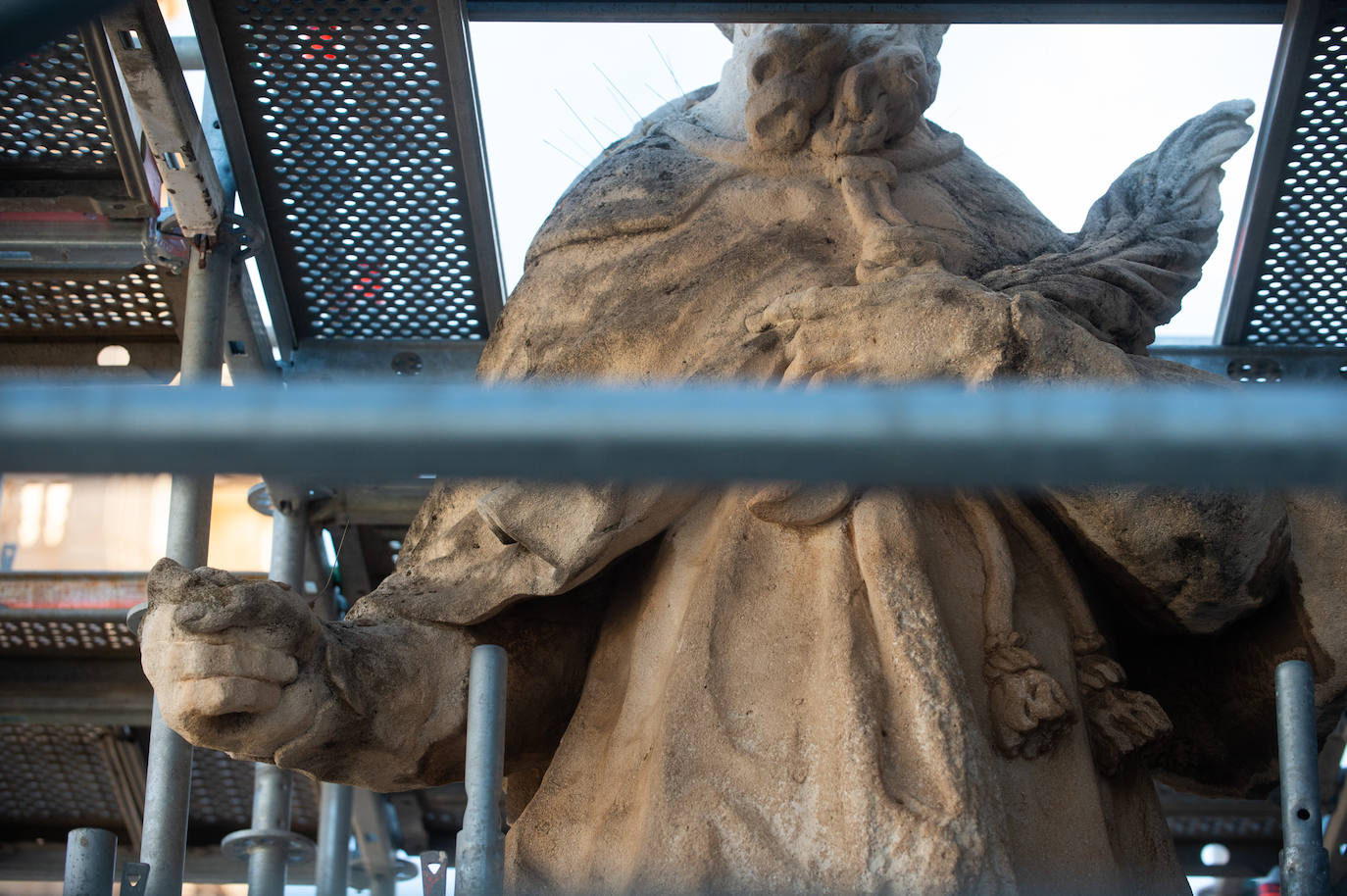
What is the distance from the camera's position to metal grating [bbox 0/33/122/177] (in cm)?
457

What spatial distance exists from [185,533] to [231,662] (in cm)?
146

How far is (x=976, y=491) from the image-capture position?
353 cm

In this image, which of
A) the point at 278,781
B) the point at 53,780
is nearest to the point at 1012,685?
the point at 278,781

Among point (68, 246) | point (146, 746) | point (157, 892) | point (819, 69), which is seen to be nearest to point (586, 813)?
point (157, 892)

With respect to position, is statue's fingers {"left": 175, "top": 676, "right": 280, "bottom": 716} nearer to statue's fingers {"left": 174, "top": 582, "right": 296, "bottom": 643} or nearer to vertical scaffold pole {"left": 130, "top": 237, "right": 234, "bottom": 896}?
statue's fingers {"left": 174, "top": 582, "right": 296, "bottom": 643}

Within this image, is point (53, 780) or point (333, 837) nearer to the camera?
point (333, 837)

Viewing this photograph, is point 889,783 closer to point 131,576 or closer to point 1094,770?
point 1094,770

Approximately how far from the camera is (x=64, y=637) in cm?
624

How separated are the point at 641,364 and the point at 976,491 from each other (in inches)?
27.1

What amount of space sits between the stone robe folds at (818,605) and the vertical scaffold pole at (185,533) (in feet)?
2.69

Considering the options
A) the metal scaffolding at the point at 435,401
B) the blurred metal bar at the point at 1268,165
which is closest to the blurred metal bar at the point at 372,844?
the metal scaffolding at the point at 435,401

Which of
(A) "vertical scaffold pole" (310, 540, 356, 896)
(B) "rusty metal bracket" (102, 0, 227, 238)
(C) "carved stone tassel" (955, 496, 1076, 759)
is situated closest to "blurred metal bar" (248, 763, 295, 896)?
(A) "vertical scaffold pole" (310, 540, 356, 896)

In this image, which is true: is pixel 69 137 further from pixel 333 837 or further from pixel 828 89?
pixel 333 837

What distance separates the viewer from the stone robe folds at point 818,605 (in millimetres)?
3123
